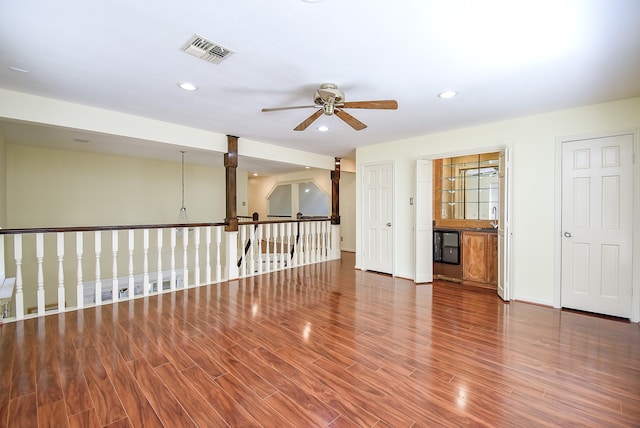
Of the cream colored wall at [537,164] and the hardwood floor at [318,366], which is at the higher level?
the cream colored wall at [537,164]

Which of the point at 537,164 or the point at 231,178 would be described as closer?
the point at 537,164

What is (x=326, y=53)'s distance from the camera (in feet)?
7.32

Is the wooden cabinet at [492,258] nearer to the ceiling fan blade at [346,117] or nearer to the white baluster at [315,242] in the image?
the ceiling fan blade at [346,117]

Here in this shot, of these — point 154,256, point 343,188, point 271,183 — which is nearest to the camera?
point 154,256

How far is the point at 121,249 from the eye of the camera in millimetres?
6477

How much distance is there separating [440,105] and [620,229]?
239 cm

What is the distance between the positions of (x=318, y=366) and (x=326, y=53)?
93.1 inches

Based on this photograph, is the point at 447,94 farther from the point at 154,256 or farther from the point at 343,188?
the point at 154,256

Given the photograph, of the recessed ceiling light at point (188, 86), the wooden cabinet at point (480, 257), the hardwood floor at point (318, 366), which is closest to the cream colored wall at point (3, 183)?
the hardwood floor at point (318, 366)

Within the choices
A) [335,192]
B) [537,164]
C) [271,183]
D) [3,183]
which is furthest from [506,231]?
[271,183]

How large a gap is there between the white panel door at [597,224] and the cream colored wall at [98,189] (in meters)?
7.51

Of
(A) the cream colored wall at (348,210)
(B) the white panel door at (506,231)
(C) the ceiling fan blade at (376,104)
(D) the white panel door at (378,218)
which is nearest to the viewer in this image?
(C) the ceiling fan blade at (376,104)

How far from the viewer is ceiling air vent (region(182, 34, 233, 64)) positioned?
208cm

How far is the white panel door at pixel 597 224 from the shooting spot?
323 centimetres
